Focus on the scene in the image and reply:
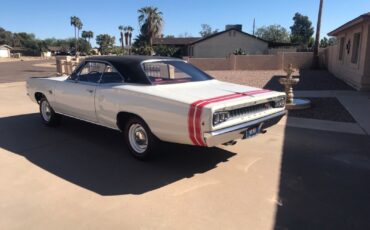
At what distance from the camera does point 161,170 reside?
4.69 metres

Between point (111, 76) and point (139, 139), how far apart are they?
3.78 feet

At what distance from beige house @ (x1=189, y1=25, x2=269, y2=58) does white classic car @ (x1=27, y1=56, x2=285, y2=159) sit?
115 feet

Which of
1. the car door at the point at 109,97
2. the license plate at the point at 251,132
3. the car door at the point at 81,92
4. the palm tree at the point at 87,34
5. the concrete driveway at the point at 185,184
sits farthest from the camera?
the palm tree at the point at 87,34

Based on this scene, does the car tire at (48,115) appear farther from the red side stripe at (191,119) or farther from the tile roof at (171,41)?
the tile roof at (171,41)

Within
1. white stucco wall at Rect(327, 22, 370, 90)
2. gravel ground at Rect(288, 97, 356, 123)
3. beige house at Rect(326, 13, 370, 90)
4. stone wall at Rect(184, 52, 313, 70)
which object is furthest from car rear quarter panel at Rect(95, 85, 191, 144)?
stone wall at Rect(184, 52, 313, 70)

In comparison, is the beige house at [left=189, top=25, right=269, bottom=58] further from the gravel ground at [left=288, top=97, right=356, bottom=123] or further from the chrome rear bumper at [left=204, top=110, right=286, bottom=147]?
the chrome rear bumper at [left=204, top=110, right=286, bottom=147]

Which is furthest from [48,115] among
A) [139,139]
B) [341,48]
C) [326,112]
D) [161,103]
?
[341,48]

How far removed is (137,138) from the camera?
5.06 meters

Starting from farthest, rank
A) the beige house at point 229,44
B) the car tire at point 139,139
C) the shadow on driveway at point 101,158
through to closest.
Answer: the beige house at point 229,44 < the car tire at point 139,139 < the shadow on driveway at point 101,158

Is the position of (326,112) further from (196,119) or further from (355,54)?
(355,54)

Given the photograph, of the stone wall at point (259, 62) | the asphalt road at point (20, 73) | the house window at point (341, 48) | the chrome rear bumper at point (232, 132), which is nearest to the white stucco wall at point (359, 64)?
the house window at point (341, 48)

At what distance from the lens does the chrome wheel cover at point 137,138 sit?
4969 millimetres

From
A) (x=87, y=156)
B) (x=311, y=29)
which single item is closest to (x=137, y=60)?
(x=87, y=156)

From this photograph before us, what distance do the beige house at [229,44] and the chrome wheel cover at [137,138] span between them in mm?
A: 35888
